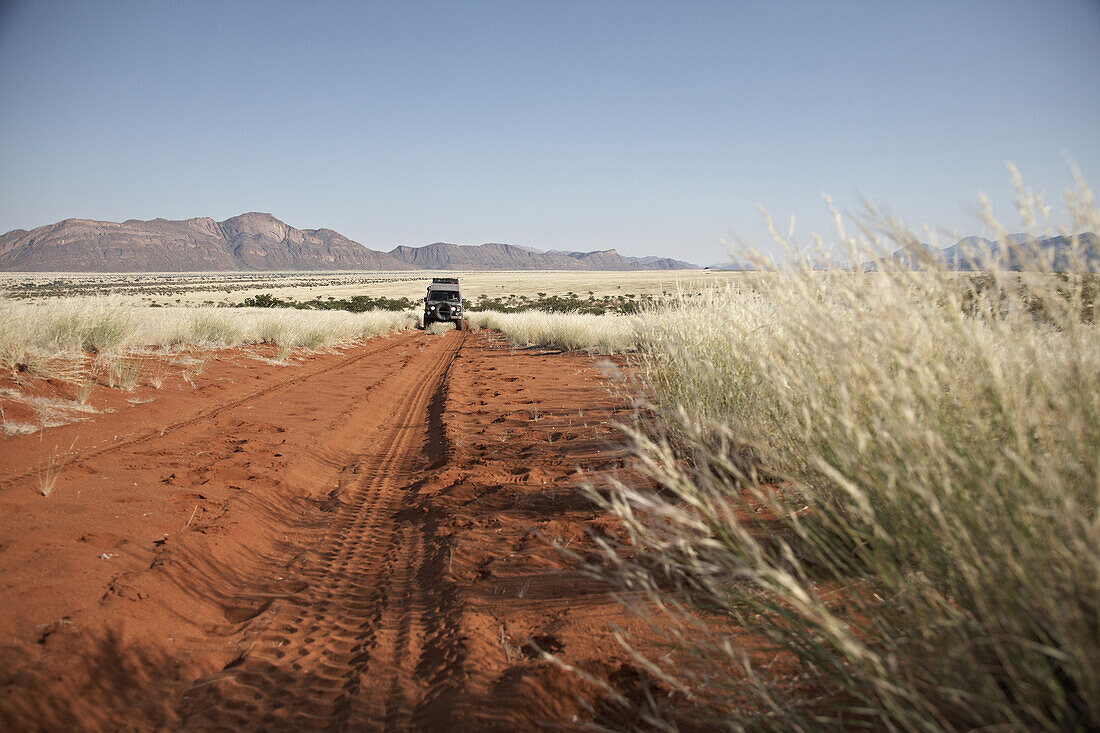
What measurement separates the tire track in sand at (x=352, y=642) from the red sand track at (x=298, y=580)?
12mm

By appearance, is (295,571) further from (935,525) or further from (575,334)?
(575,334)

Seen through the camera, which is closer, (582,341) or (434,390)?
(434,390)

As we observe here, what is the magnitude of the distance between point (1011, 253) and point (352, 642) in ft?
10.3

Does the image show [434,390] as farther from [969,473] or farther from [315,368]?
[969,473]

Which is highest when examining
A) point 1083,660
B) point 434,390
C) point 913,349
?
point 913,349

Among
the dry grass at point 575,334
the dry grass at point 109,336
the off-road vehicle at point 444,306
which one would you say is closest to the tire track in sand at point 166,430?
the dry grass at point 109,336

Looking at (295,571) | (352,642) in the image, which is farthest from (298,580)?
(352,642)

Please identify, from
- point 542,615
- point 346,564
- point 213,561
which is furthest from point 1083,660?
point 213,561

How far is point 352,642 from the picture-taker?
2.86 metres

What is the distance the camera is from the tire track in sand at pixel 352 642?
2336 mm

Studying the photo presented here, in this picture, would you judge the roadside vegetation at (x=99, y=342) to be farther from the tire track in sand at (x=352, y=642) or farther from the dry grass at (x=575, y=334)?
the dry grass at (x=575, y=334)

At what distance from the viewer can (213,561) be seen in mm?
3701

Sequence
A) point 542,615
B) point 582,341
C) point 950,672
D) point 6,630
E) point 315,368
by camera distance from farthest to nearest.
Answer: point 582,341 < point 315,368 < point 542,615 < point 6,630 < point 950,672

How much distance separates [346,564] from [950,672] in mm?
3346
